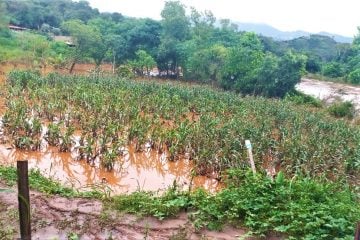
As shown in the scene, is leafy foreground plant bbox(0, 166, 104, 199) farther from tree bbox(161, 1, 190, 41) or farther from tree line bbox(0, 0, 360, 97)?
tree bbox(161, 1, 190, 41)

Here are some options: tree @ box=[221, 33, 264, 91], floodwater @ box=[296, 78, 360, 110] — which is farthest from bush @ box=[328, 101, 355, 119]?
tree @ box=[221, 33, 264, 91]

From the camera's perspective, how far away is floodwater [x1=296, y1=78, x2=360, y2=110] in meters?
23.1

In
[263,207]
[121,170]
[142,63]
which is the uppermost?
[142,63]

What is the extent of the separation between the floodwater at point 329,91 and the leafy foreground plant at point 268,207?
52.4ft

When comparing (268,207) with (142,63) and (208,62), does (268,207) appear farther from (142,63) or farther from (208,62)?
(142,63)

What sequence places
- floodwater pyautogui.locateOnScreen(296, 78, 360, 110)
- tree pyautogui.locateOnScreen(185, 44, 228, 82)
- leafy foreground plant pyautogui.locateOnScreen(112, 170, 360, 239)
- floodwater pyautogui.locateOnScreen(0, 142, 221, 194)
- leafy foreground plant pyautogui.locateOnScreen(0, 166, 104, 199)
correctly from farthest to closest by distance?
tree pyautogui.locateOnScreen(185, 44, 228, 82)
floodwater pyautogui.locateOnScreen(296, 78, 360, 110)
floodwater pyautogui.locateOnScreen(0, 142, 221, 194)
leafy foreground plant pyautogui.locateOnScreen(0, 166, 104, 199)
leafy foreground plant pyautogui.locateOnScreen(112, 170, 360, 239)

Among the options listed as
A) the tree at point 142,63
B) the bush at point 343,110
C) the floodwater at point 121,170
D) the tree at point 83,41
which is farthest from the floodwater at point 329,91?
the tree at point 83,41

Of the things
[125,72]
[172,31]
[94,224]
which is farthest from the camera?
[172,31]

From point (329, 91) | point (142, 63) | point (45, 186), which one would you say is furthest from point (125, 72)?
point (45, 186)

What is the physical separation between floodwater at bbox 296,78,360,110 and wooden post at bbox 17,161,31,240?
1913cm

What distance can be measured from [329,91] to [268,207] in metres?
23.0

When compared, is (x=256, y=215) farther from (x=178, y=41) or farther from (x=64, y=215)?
(x=178, y=41)

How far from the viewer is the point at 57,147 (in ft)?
31.6

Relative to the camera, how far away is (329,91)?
86.1 feet
